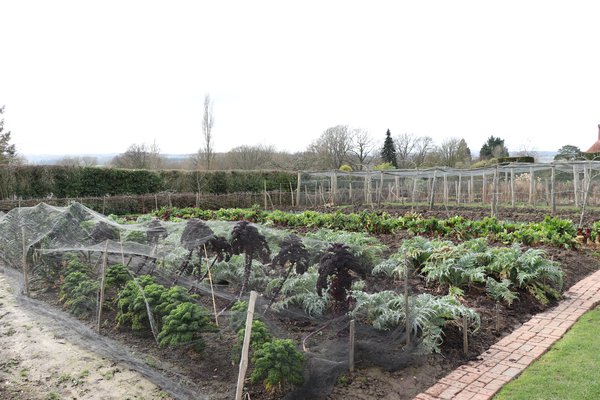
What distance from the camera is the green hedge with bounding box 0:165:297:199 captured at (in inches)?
665

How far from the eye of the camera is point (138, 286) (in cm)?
442

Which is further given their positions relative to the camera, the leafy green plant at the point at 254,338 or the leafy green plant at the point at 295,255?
the leafy green plant at the point at 295,255

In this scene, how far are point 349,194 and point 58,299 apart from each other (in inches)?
728

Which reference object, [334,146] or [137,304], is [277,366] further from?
[334,146]

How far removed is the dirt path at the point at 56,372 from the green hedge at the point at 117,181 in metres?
14.3

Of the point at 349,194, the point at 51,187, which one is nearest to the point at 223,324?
the point at 51,187

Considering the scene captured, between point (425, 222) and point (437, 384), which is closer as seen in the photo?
point (437, 384)

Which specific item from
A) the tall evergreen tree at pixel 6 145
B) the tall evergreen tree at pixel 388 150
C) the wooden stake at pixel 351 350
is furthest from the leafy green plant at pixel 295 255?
the tall evergreen tree at pixel 388 150

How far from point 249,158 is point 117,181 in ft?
48.1

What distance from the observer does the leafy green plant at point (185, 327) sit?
357 cm

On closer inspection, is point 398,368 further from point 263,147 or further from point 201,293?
point 263,147

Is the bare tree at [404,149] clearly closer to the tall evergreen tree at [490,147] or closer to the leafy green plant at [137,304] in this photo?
the tall evergreen tree at [490,147]

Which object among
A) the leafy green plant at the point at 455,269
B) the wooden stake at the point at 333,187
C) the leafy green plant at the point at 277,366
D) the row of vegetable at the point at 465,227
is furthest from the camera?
the wooden stake at the point at 333,187

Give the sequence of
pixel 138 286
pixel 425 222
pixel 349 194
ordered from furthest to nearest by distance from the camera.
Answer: pixel 349 194
pixel 425 222
pixel 138 286
